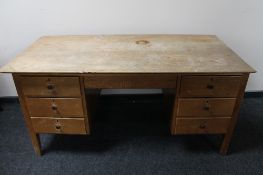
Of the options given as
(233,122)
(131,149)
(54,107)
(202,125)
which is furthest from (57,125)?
(233,122)

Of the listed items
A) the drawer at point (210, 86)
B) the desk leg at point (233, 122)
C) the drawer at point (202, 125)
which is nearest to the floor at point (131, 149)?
the desk leg at point (233, 122)

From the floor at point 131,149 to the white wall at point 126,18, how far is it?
72 centimetres

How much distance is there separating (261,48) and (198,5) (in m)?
0.72

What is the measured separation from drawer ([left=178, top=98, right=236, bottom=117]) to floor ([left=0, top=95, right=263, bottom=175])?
0.38 metres

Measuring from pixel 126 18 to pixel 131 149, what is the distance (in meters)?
1.02

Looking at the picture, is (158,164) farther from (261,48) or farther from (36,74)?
(261,48)

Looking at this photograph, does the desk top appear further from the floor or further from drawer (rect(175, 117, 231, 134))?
the floor

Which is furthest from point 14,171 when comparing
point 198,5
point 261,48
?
point 261,48

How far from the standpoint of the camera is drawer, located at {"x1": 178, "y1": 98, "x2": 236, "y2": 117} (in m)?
1.26

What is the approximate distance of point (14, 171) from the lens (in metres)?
1.39

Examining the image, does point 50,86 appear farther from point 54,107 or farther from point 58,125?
point 58,125

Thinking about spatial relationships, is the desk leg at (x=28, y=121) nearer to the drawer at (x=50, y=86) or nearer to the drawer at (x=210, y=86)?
the drawer at (x=50, y=86)

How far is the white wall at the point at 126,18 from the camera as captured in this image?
1659mm

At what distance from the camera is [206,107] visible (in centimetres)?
128
